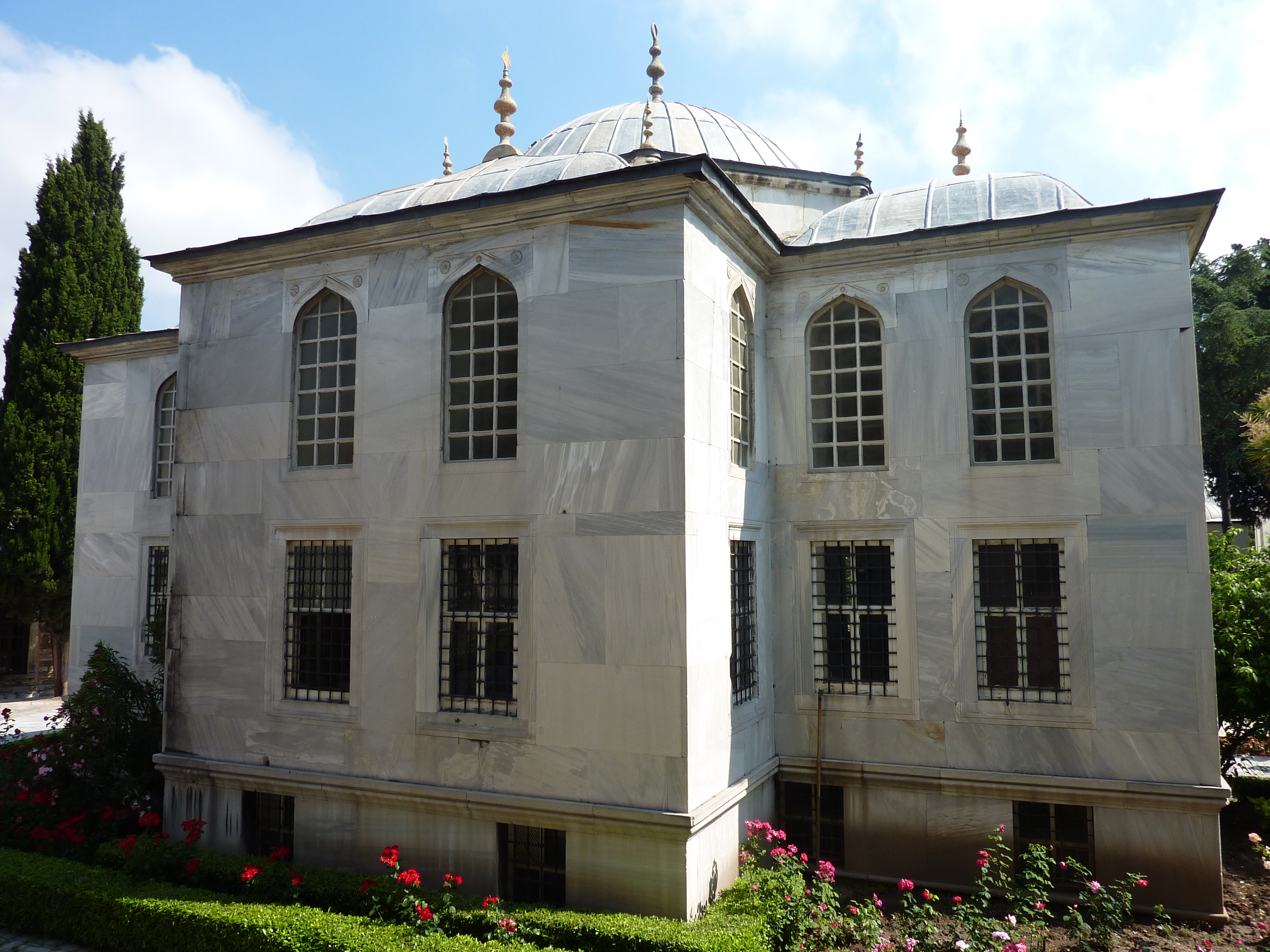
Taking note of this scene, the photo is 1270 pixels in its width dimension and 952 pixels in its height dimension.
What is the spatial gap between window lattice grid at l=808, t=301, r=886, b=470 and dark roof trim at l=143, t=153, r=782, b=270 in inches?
56.6

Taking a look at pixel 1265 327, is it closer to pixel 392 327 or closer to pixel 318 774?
pixel 392 327

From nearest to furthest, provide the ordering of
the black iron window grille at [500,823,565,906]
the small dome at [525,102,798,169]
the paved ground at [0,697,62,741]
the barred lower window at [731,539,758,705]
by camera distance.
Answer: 1. the black iron window grille at [500,823,565,906]
2. the barred lower window at [731,539,758,705]
3. the small dome at [525,102,798,169]
4. the paved ground at [0,697,62,741]

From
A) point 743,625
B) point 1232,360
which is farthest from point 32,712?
point 1232,360

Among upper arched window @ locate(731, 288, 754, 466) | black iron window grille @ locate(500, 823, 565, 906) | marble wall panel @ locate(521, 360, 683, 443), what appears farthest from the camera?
upper arched window @ locate(731, 288, 754, 466)

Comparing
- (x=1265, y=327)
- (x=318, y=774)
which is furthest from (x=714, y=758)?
(x=1265, y=327)

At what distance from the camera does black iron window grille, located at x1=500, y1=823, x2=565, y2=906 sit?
972 cm

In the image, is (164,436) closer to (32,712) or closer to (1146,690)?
(32,712)

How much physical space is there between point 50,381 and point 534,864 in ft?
71.6

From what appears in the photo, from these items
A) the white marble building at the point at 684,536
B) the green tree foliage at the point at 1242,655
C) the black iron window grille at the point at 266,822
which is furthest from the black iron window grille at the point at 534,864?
the green tree foliage at the point at 1242,655

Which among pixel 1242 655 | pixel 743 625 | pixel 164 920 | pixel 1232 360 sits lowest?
pixel 164 920

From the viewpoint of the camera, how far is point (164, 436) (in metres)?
17.8

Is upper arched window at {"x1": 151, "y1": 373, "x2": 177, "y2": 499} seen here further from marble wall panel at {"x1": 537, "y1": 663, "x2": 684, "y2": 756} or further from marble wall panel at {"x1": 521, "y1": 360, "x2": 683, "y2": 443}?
marble wall panel at {"x1": 537, "y1": 663, "x2": 684, "y2": 756}

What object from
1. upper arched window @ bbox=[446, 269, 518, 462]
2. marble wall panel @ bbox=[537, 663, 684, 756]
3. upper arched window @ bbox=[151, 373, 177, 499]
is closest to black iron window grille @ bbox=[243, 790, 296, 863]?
marble wall panel @ bbox=[537, 663, 684, 756]

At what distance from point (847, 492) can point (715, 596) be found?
2791mm
